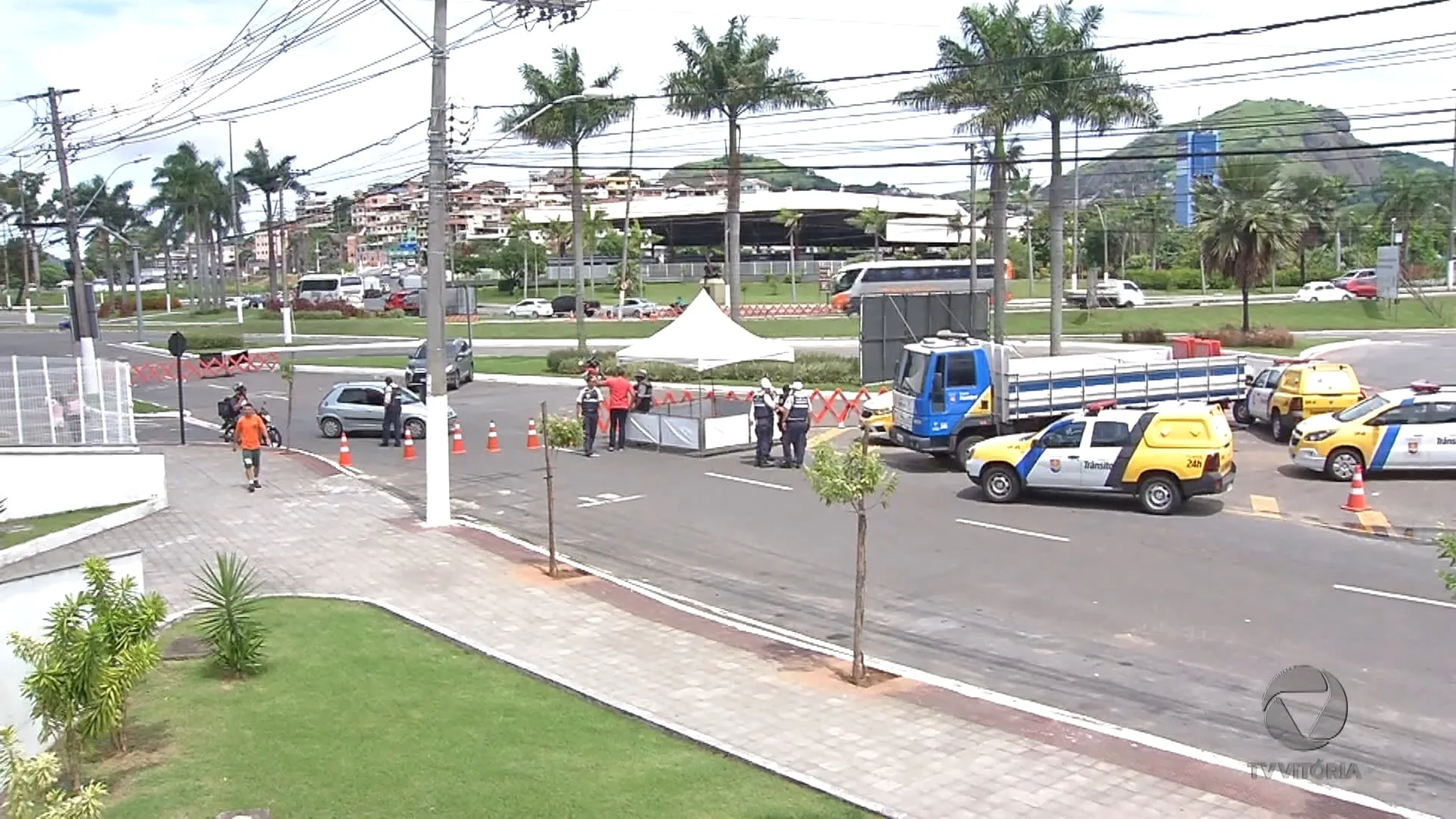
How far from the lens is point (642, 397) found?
29578mm

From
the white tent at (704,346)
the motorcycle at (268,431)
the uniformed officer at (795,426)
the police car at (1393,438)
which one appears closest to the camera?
the police car at (1393,438)

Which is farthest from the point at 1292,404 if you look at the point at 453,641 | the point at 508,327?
the point at 508,327

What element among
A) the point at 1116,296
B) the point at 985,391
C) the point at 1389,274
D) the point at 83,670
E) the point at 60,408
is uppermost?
the point at 1389,274

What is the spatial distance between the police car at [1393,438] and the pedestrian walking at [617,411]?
13.7 meters

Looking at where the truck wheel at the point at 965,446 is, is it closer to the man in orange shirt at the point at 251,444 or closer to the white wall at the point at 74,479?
the man in orange shirt at the point at 251,444

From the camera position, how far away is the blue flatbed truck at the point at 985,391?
23.8 meters

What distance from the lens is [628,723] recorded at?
33.0ft

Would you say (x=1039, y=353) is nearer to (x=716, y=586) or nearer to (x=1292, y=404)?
(x=1292, y=404)

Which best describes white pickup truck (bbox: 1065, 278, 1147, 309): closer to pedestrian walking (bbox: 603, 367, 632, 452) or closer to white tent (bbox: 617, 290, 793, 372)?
white tent (bbox: 617, 290, 793, 372)

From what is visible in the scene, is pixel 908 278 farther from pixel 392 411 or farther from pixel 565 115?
pixel 392 411

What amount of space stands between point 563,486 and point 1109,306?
5464cm

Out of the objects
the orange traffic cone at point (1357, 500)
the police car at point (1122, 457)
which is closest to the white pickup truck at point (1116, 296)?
the orange traffic cone at point (1357, 500)

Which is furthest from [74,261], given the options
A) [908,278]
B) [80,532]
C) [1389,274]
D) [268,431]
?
[1389,274]

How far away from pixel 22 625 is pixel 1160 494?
1534 centimetres
